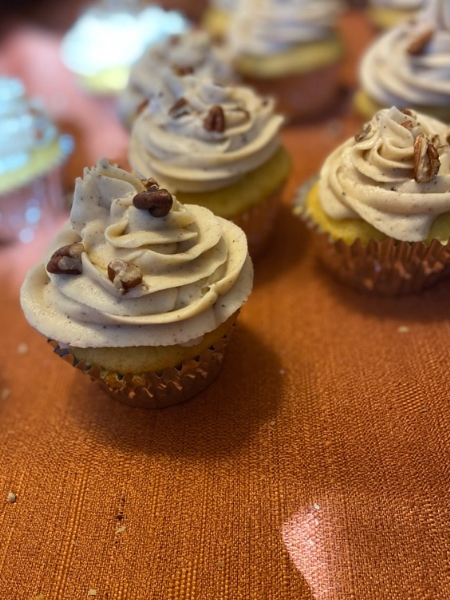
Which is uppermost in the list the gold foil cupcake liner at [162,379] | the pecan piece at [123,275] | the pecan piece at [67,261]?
the pecan piece at [67,261]

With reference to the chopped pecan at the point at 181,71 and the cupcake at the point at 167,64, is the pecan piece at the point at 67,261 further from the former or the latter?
the cupcake at the point at 167,64

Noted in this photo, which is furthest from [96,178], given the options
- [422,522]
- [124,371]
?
[422,522]

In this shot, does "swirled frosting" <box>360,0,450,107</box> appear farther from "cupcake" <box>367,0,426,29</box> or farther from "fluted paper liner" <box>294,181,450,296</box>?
"cupcake" <box>367,0,426,29</box>

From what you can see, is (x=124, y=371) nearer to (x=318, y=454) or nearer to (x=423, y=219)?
(x=318, y=454)

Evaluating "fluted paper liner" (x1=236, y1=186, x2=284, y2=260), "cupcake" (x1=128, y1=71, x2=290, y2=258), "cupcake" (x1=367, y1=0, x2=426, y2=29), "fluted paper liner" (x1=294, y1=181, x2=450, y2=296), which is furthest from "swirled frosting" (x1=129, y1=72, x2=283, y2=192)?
"cupcake" (x1=367, y1=0, x2=426, y2=29)

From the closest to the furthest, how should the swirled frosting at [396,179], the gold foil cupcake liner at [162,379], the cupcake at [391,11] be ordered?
the gold foil cupcake liner at [162,379], the swirled frosting at [396,179], the cupcake at [391,11]

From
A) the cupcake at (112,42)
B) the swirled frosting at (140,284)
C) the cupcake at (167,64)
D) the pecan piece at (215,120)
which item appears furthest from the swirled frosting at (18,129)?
the swirled frosting at (140,284)
